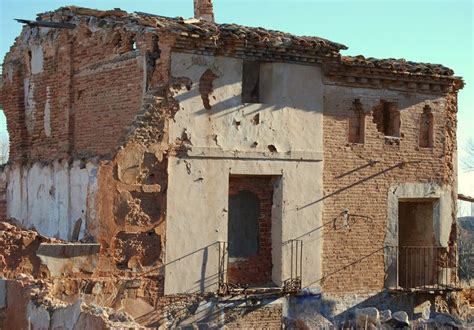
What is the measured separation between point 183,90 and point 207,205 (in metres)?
1.95

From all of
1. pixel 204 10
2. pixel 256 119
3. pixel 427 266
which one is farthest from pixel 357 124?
pixel 204 10

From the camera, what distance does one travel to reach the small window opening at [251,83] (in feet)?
48.6

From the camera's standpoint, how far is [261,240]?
49.2ft

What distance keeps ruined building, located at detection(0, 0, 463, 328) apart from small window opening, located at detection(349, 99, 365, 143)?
57mm

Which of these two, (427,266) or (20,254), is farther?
(427,266)

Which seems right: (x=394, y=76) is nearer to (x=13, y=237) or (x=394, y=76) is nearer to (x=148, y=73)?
(x=148, y=73)

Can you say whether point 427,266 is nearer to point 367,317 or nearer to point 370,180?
point 370,180

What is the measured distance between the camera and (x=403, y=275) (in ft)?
56.6

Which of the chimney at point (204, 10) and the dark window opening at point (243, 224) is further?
the chimney at point (204, 10)

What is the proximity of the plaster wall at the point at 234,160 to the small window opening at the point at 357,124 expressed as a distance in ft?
2.60

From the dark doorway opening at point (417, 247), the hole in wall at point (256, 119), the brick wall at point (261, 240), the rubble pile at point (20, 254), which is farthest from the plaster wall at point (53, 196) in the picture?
the dark doorway opening at point (417, 247)

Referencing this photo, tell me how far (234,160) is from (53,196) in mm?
3308

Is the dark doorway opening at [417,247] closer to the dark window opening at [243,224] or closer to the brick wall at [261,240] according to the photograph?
the brick wall at [261,240]

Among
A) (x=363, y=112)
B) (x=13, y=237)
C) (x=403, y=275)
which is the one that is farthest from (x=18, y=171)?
(x=403, y=275)
